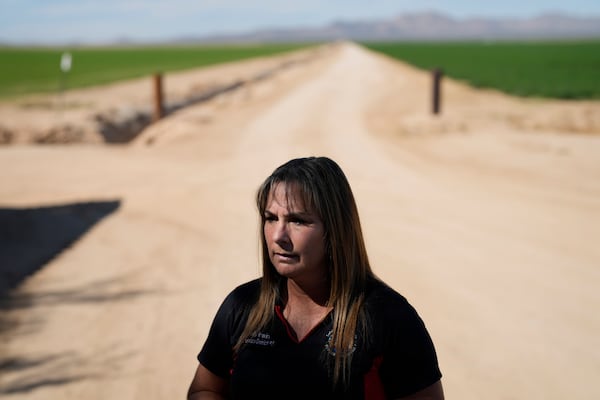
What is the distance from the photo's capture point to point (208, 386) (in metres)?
2.43

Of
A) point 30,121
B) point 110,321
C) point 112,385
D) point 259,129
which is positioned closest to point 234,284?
point 110,321

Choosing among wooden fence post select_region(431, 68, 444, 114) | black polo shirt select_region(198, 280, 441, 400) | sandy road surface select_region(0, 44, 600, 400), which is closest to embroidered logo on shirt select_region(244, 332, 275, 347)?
black polo shirt select_region(198, 280, 441, 400)

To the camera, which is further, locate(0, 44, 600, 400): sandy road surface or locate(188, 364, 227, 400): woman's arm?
locate(0, 44, 600, 400): sandy road surface

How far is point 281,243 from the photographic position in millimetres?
2363

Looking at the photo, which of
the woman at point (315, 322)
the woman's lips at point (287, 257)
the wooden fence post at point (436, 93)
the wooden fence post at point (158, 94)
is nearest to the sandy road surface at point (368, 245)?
the wooden fence post at point (158, 94)

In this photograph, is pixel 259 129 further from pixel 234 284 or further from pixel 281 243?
pixel 281 243

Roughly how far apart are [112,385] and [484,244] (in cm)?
462

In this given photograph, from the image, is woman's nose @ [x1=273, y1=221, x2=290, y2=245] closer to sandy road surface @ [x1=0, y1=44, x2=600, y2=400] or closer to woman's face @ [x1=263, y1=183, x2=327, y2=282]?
woman's face @ [x1=263, y1=183, x2=327, y2=282]

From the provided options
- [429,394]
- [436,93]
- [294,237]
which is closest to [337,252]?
[294,237]

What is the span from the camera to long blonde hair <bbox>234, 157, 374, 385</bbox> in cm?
224

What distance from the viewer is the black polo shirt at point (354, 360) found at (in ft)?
7.25

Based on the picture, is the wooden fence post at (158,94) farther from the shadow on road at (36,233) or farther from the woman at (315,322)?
the woman at (315,322)

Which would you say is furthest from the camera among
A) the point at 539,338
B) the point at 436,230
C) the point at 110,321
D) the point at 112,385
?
the point at 436,230

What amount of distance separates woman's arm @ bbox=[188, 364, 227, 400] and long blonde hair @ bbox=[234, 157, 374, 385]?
0.53 ft
